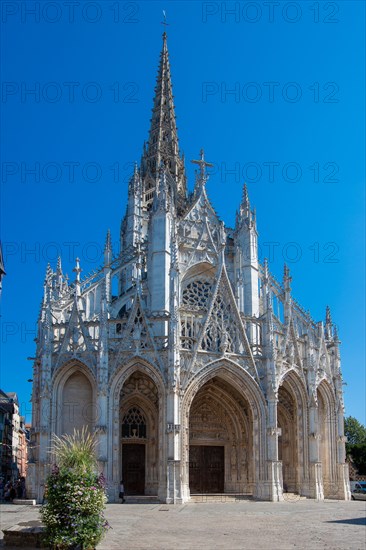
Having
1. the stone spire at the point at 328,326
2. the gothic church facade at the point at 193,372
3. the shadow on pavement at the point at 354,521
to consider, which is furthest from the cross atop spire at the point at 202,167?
the shadow on pavement at the point at 354,521

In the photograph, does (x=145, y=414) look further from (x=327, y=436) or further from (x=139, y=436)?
(x=327, y=436)

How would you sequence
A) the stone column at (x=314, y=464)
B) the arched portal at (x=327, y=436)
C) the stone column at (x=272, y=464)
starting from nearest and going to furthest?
the stone column at (x=272, y=464), the stone column at (x=314, y=464), the arched portal at (x=327, y=436)

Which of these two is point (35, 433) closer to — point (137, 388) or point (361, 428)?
point (137, 388)

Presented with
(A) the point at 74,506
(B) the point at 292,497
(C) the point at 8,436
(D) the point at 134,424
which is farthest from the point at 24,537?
(C) the point at 8,436

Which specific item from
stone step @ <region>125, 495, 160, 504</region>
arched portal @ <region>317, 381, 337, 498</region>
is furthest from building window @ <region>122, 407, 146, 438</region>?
arched portal @ <region>317, 381, 337, 498</region>

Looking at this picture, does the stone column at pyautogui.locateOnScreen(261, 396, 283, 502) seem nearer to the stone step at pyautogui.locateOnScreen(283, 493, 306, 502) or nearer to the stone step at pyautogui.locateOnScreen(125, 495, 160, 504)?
the stone step at pyautogui.locateOnScreen(283, 493, 306, 502)

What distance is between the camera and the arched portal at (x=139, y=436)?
115 feet

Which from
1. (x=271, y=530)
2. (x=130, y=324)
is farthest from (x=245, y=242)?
(x=271, y=530)

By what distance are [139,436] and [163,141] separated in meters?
28.6

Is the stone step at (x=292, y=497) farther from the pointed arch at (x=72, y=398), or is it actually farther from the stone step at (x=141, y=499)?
the pointed arch at (x=72, y=398)

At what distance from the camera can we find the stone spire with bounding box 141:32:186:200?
54156mm

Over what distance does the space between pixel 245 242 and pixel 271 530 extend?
24.5 metres

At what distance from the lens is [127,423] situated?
35812mm

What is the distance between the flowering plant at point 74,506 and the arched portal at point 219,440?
932 inches
